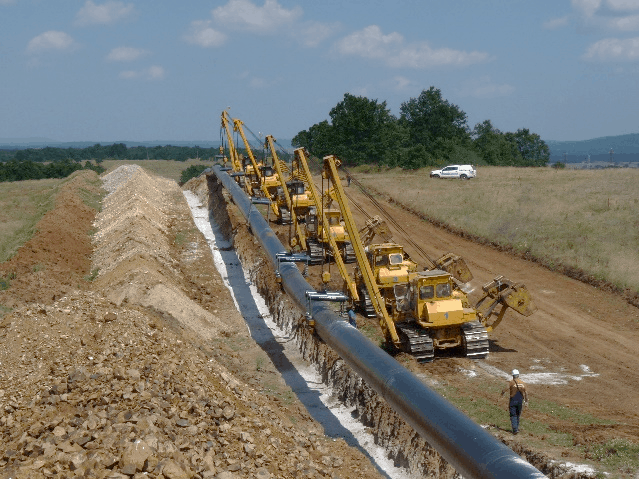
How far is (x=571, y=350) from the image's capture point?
79.0 feet

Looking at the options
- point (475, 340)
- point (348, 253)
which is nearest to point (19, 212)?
point (348, 253)

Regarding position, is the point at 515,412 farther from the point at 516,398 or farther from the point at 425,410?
the point at 425,410

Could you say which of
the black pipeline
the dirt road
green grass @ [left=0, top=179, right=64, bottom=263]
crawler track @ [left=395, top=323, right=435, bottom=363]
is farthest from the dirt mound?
the dirt road

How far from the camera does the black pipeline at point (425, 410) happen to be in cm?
1162

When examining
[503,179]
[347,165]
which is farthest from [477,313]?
[347,165]

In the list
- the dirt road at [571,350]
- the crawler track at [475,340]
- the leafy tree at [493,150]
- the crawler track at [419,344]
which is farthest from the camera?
the leafy tree at [493,150]

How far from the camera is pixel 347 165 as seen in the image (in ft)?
299

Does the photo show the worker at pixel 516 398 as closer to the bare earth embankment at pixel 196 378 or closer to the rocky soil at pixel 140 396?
A: the bare earth embankment at pixel 196 378

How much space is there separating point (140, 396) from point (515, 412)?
8.58 meters

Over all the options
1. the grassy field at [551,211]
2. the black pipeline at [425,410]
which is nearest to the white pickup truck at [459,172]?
the grassy field at [551,211]

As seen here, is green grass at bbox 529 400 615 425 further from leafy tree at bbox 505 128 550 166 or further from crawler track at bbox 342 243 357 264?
leafy tree at bbox 505 128 550 166

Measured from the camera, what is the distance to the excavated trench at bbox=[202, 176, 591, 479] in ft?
52.5

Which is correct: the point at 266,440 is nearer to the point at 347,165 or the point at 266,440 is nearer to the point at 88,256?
the point at 88,256

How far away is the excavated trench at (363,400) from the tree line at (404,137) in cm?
5008
